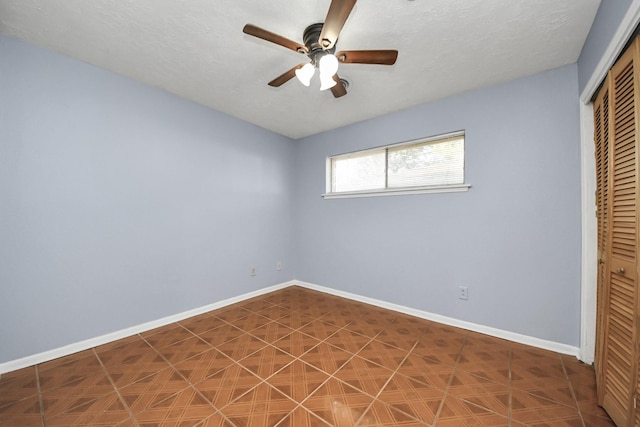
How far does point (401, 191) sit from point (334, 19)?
199 centimetres

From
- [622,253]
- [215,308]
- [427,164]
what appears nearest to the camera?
[622,253]

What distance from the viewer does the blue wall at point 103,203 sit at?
1783mm

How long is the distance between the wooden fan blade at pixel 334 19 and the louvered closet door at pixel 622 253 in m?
1.37

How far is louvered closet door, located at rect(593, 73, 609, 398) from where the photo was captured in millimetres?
1451

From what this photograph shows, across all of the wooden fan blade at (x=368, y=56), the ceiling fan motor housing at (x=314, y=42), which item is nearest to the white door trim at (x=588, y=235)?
the wooden fan blade at (x=368, y=56)

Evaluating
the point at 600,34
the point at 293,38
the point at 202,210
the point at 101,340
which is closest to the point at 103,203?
the point at 202,210

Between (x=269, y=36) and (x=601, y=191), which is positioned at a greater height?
(x=269, y=36)

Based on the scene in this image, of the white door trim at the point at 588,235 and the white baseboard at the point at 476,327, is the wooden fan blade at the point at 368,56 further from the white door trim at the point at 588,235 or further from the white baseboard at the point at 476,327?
the white baseboard at the point at 476,327

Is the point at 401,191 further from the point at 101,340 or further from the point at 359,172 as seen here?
the point at 101,340

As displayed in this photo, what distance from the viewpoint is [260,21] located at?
1625mm

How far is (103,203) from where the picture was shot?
2145 mm

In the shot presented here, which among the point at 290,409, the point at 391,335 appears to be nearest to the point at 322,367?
the point at 290,409

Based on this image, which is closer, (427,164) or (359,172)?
(427,164)

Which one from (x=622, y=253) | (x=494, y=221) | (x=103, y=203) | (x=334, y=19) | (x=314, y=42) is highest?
(x=314, y=42)
